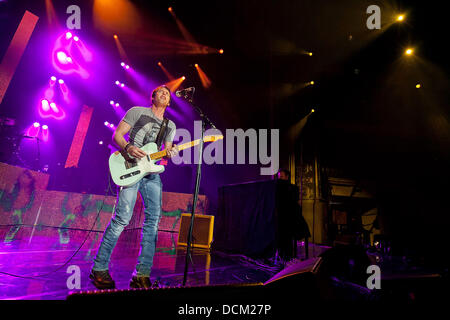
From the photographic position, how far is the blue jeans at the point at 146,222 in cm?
215

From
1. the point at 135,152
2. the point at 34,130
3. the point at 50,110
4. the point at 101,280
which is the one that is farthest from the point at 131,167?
the point at 50,110

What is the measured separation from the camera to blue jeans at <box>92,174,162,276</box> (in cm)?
215

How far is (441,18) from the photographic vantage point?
584cm

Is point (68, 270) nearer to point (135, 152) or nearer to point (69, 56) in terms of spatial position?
point (135, 152)

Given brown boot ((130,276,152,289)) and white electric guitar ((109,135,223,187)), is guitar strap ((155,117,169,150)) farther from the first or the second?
brown boot ((130,276,152,289))

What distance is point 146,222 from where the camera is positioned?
2395 mm

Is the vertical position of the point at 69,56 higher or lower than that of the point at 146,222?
higher

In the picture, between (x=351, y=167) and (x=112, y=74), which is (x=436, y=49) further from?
(x=112, y=74)

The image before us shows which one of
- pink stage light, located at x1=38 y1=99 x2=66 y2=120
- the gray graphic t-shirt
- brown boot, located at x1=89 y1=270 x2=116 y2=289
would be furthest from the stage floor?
pink stage light, located at x1=38 y1=99 x2=66 y2=120

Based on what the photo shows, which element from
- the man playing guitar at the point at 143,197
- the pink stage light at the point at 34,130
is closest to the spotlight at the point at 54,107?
the pink stage light at the point at 34,130

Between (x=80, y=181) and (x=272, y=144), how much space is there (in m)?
9.52

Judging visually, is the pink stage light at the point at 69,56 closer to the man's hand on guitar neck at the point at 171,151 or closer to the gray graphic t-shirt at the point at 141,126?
the gray graphic t-shirt at the point at 141,126

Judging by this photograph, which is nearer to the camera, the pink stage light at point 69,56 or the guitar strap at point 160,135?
the guitar strap at point 160,135
